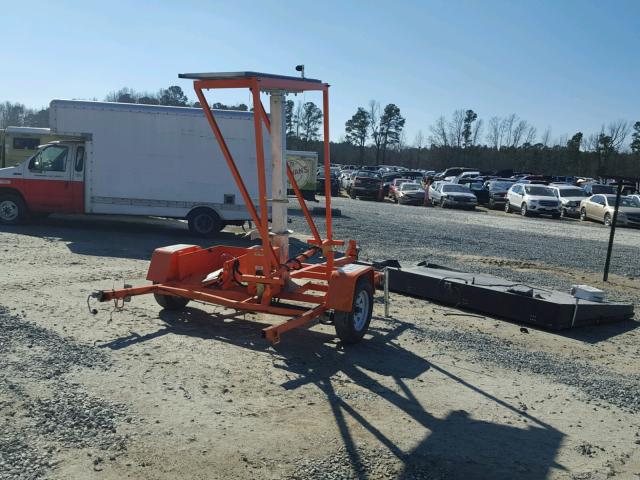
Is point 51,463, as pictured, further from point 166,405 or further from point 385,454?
point 385,454

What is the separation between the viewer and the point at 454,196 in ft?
117

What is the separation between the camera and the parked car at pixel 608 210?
1084 inches

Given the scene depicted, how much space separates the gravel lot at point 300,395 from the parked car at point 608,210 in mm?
21019

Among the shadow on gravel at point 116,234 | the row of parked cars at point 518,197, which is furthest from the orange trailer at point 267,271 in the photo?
the row of parked cars at point 518,197

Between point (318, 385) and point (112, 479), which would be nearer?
point (112, 479)

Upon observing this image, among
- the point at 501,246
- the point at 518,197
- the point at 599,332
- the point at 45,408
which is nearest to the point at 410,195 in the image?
the point at 518,197

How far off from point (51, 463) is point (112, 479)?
459mm

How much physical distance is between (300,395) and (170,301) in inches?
128

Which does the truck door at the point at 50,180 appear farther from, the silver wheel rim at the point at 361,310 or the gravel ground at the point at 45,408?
the silver wheel rim at the point at 361,310

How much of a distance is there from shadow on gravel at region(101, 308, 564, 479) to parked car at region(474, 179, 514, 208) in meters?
30.7

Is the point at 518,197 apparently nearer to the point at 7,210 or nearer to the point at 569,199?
the point at 569,199

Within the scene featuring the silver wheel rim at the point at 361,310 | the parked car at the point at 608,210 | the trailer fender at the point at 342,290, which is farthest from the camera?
the parked car at the point at 608,210

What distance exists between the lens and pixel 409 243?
16.7m

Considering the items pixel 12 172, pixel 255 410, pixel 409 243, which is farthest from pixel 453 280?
pixel 12 172
